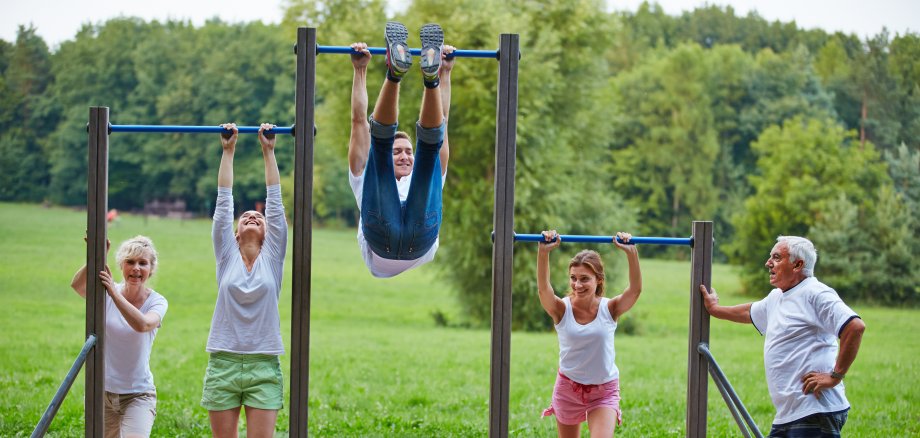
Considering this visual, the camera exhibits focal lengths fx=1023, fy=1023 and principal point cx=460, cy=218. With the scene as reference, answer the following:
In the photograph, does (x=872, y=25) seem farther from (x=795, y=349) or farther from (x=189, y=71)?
(x=795, y=349)

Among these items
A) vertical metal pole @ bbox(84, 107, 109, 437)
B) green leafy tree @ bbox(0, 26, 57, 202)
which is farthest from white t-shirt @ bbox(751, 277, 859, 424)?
Result: green leafy tree @ bbox(0, 26, 57, 202)

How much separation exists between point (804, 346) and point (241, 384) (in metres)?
2.82

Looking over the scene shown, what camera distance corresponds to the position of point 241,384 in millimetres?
5117

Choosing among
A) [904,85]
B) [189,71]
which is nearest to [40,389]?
[189,71]

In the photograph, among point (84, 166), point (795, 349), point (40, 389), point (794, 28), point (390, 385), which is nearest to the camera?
point (795, 349)

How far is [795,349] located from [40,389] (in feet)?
27.6

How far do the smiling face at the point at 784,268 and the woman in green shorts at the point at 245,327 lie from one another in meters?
2.52

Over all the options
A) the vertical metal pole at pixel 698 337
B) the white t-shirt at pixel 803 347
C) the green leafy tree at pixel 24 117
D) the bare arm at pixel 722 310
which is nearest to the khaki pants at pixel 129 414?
the vertical metal pole at pixel 698 337

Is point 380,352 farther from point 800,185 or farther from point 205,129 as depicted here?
point 800,185

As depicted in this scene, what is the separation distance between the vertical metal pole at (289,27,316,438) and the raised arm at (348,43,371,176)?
0.23 meters

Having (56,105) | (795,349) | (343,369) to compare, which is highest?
(56,105)

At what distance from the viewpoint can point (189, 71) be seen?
23.5 m

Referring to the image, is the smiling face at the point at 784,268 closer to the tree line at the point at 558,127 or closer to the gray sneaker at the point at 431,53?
the gray sneaker at the point at 431,53

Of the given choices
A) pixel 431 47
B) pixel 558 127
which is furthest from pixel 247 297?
pixel 558 127
